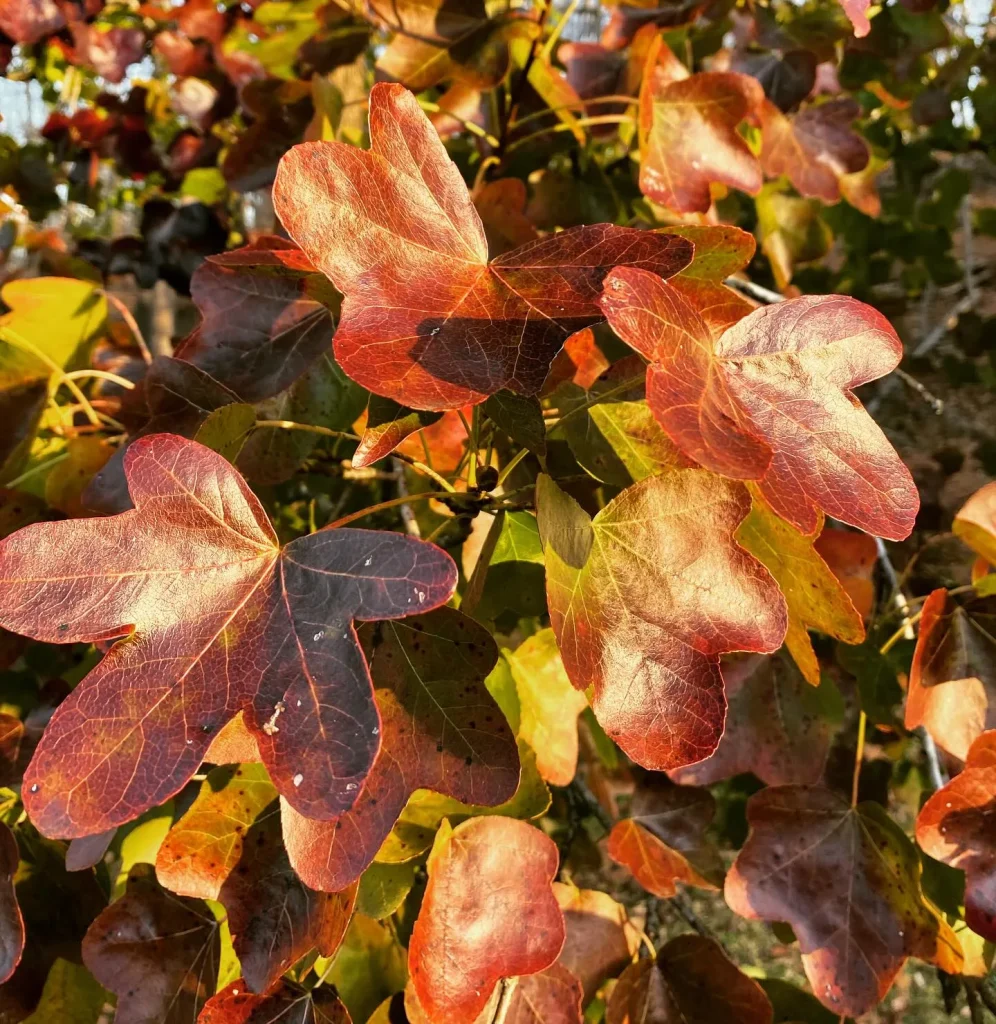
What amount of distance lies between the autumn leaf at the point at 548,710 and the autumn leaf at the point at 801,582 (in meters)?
0.27

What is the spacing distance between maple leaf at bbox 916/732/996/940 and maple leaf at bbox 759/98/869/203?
93cm

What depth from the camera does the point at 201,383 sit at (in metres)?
0.76

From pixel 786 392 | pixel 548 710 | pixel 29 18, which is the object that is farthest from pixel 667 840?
pixel 29 18

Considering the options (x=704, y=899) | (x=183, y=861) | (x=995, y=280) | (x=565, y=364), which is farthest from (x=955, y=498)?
(x=183, y=861)

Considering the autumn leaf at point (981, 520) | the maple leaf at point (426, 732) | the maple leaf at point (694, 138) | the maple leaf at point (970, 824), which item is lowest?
the maple leaf at point (970, 824)

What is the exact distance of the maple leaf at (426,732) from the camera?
542 mm

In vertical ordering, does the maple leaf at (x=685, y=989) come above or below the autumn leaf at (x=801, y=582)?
below

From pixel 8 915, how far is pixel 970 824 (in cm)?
84

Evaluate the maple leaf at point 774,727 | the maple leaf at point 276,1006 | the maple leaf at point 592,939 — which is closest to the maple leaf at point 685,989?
the maple leaf at point 592,939

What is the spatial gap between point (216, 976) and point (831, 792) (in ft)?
2.10

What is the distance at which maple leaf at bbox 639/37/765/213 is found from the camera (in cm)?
97

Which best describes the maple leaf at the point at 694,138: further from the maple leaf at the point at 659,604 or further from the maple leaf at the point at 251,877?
the maple leaf at the point at 251,877

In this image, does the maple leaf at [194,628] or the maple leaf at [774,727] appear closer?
the maple leaf at [194,628]

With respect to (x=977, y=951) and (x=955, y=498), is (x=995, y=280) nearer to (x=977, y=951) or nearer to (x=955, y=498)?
(x=955, y=498)
